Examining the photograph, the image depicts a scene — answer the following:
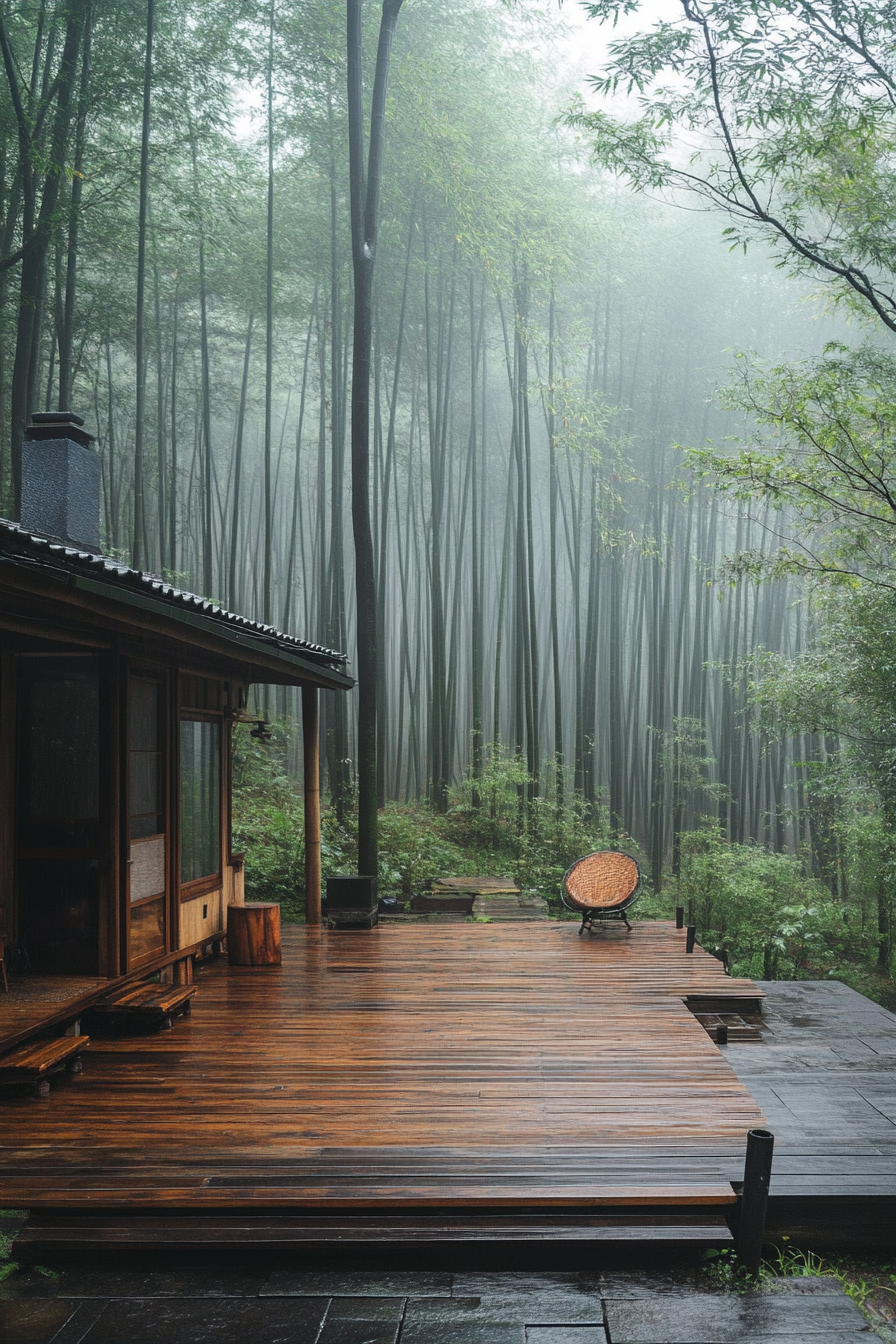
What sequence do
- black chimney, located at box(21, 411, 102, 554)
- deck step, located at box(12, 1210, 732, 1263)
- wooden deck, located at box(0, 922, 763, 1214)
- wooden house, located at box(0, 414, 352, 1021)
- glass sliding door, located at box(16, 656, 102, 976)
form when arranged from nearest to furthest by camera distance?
deck step, located at box(12, 1210, 732, 1263)
wooden deck, located at box(0, 922, 763, 1214)
wooden house, located at box(0, 414, 352, 1021)
glass sliding door, located at box(16, 656, 102, 976)
black chimney, located at box(21, 411, 102, 554)

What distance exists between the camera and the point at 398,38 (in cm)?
832

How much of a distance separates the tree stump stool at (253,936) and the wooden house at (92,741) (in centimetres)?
22

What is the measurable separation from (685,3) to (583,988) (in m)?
4.96

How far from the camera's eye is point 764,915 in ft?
27.1

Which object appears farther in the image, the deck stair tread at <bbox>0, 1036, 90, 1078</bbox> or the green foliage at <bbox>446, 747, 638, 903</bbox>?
the green foliage at <bbox>446, 747, 638, 903</bbox>

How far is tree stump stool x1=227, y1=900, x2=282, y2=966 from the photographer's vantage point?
4.96 metres

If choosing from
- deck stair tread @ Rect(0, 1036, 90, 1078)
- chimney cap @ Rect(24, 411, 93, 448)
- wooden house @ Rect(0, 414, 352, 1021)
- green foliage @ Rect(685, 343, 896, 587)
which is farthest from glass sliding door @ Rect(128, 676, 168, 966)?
green foliage @ Rect(685, 343, 896, 587)

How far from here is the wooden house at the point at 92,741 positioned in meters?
3.40

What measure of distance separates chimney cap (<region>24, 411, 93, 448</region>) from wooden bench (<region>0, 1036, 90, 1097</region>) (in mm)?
2672

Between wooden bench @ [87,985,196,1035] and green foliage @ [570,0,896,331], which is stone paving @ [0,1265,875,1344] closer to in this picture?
wooden bench @ [87,985,196,1035]

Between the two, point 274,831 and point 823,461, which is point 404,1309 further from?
point 274,831

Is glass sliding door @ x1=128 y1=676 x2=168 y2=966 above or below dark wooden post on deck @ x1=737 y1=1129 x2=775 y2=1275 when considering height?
above

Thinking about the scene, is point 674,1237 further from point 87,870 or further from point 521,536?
point 521,536

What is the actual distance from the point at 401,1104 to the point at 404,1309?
88cm
